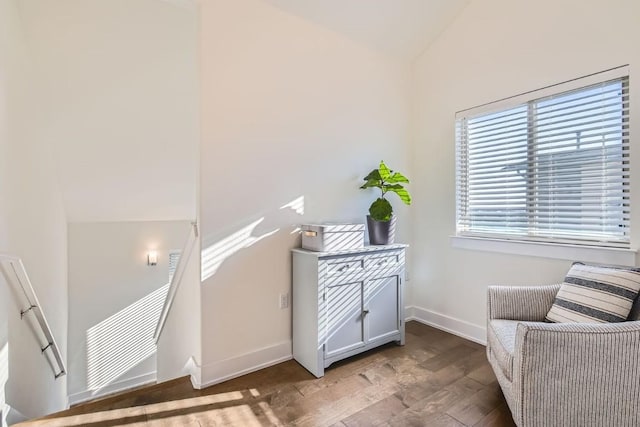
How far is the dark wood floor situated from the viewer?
5.65 feet

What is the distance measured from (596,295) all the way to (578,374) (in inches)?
21.2

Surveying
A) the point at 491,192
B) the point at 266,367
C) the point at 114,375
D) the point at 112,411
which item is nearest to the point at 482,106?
the point at 491,192

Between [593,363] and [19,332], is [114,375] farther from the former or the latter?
[593,363]

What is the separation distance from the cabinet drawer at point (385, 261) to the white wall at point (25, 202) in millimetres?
2195

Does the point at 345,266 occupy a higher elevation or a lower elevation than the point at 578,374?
higher

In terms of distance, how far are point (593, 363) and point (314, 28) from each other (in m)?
2.73

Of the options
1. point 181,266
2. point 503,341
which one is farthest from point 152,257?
point 503,341

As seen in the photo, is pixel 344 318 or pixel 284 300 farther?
pixel 284 300

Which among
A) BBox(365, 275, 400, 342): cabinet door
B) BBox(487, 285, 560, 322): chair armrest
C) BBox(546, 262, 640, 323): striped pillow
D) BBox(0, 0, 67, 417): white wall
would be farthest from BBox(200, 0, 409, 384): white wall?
BBox(546, 262, 640, 323): striped pillow

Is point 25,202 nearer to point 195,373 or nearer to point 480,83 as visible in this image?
point 195,373

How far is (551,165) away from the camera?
234cm

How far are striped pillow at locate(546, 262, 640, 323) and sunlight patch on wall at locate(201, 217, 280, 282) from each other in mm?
1919

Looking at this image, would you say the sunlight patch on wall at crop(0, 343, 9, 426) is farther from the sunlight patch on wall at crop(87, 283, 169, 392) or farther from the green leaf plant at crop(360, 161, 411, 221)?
the sunlight patch on wall at crop(87, 283, 169, 392)

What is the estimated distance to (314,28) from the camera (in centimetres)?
256
